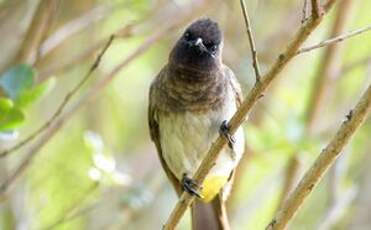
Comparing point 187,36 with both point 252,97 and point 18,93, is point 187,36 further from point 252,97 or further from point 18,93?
point 252,97

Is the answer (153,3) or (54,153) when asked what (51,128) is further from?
(54,153)

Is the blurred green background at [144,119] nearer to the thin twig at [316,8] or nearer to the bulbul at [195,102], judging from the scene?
the bulbul at [195,102]

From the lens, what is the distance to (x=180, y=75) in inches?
116

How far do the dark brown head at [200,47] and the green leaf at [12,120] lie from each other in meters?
0.69

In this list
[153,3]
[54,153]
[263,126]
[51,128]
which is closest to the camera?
[51,128]

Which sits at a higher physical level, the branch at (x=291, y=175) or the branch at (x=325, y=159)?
the branch at (x=325, y=159)

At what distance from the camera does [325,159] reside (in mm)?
2039

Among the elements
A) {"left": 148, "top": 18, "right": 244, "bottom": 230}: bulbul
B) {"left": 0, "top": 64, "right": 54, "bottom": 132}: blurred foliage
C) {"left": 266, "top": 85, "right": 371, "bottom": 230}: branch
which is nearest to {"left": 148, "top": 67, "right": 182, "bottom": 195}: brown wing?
{"left": 148, "top": 18, "right": 244, "bottom": 230}: bulbul

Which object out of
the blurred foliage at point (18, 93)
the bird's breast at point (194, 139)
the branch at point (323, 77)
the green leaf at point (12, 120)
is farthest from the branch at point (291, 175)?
the green leaf at point (12, 120)

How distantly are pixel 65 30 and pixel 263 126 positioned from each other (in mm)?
1061

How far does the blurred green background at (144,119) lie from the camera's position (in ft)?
10.5

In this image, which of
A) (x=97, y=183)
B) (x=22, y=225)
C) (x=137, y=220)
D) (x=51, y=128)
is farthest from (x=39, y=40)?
(x=137, y=220)

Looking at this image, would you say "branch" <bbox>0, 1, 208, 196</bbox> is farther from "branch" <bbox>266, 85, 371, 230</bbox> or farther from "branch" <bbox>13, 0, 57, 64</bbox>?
"branch" <bbox>266, 85, 371, 230</bbox>

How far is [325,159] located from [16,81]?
0.93 metres
